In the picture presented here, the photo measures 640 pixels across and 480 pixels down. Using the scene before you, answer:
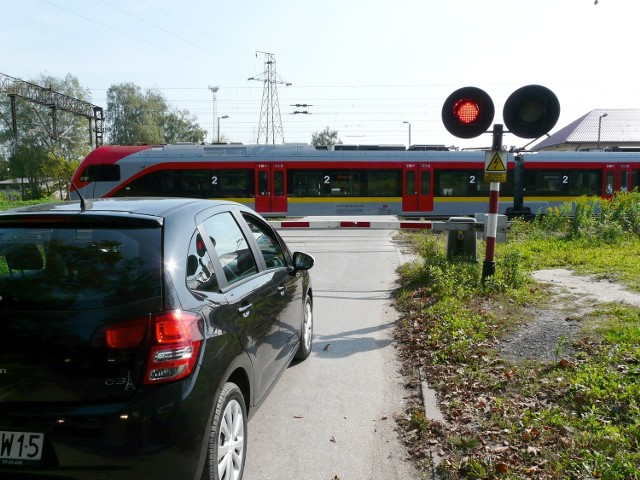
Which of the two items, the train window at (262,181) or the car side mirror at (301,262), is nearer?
the car side mirror at (301,262)

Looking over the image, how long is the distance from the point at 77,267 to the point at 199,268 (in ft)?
2.07

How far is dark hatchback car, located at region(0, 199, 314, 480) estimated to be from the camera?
2.51 m

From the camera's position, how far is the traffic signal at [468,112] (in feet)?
24.8

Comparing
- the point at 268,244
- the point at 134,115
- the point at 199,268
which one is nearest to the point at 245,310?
the point at 199,268

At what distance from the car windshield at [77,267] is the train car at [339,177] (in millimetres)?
18930

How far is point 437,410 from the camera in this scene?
14.3 feet

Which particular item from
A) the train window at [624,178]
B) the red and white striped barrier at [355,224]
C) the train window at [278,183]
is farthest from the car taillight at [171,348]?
the train window at [624,178]

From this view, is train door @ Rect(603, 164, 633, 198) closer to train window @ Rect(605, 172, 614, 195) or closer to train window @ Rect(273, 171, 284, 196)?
train window @ Rect(605, 172, 614, 195)

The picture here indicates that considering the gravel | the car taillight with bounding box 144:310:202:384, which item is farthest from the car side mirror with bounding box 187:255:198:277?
the gravel

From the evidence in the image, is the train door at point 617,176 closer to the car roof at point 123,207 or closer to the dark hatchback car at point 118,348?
the car roof at point 123,207

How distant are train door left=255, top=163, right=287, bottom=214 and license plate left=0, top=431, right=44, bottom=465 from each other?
19.6 m

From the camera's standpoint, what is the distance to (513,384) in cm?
461

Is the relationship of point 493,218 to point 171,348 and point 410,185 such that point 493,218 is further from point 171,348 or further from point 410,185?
point 410,185

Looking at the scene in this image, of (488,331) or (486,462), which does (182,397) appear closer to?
(486,462)
